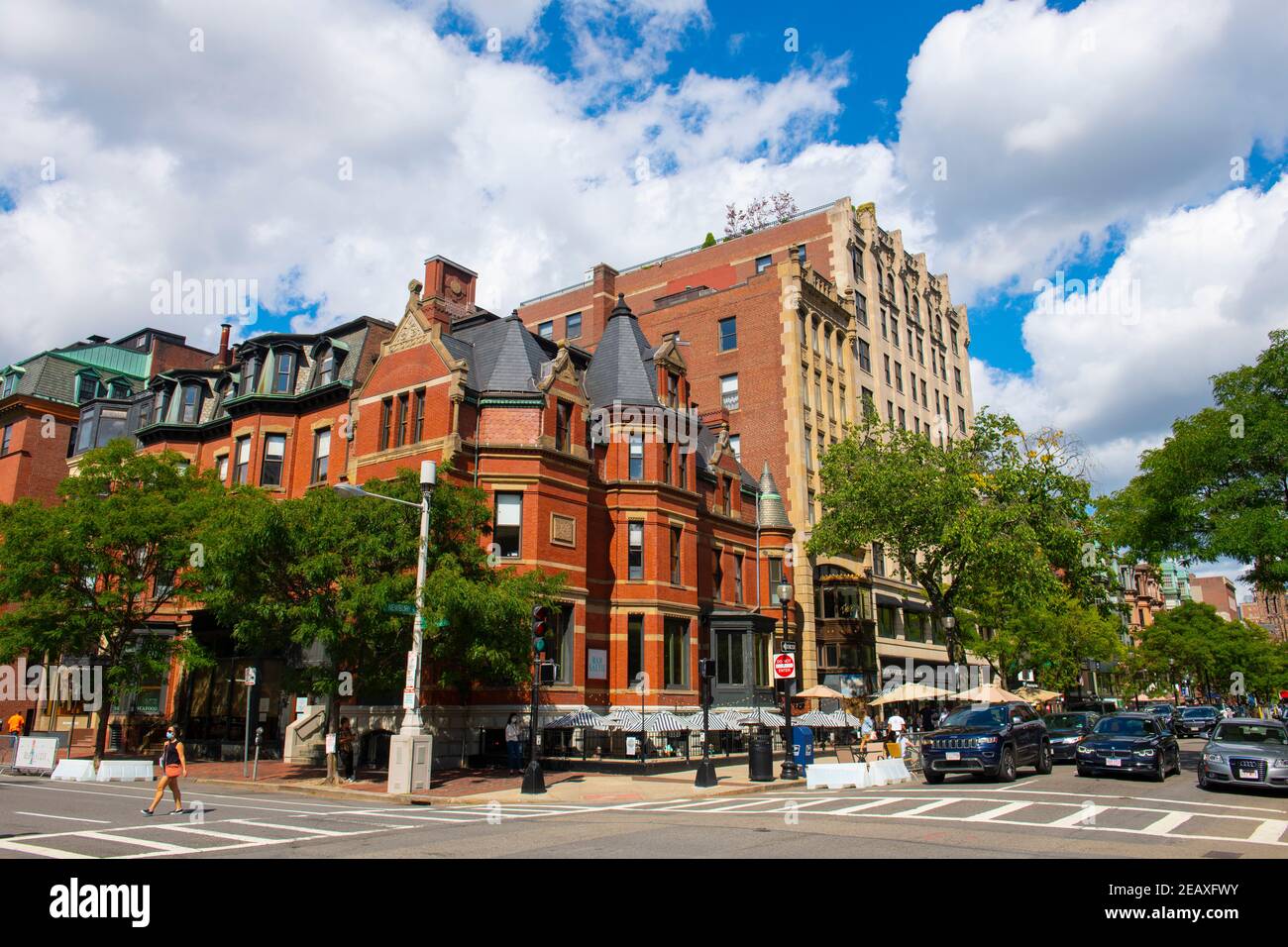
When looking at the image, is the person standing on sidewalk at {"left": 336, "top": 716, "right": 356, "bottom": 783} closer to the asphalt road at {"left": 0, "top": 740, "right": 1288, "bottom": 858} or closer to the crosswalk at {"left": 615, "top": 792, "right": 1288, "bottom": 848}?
the asphalt road at {"left": 0, "top": 740, "right": 1288, "bottom": 858}

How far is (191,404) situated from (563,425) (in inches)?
827

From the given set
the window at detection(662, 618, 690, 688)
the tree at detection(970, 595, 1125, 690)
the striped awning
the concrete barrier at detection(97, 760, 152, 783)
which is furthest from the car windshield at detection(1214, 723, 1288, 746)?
the concrete barrier at detection(97, 760, 152, 783)

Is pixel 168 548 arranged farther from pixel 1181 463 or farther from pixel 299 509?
pixel 1181 463

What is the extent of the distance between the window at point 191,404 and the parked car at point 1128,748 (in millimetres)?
38069

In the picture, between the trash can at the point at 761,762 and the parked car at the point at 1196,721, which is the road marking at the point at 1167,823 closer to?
the trash can at the point at 761,762

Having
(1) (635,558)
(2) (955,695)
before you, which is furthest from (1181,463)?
(1) (635,558)

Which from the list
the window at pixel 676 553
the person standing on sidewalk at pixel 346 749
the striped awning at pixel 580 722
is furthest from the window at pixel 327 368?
the striped awning at pixel 580 722

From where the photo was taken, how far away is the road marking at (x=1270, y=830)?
38.9 feet

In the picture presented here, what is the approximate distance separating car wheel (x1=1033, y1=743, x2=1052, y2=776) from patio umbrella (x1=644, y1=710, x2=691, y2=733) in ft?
36.5

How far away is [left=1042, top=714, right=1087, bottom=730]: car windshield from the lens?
28234 mm

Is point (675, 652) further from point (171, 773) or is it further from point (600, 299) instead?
point (600, 299)

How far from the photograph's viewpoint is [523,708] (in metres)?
27.8
